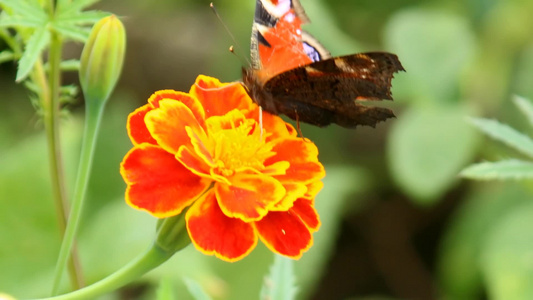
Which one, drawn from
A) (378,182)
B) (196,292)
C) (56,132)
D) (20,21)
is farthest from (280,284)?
(378,182)

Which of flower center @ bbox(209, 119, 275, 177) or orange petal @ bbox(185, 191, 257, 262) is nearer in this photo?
orange petal @ bbox(185, 191, 257, 262)

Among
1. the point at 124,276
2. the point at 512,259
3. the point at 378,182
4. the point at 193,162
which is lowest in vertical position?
the point at 378,182

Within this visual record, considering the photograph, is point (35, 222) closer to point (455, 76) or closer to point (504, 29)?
point (455, 76)

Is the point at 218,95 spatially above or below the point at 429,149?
above

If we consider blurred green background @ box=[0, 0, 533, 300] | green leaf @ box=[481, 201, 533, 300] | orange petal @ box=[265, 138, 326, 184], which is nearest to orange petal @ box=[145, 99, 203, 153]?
orange petal @ box=[265, 138, 326, 184]

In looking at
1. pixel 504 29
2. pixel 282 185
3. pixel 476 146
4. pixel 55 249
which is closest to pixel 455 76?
pixel 476 146

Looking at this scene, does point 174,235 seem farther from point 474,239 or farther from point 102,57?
point 474,239

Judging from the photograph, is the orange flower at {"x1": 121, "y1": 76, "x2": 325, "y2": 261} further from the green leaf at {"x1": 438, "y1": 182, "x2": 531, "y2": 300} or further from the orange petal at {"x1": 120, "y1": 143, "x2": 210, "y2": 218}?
the green leaf at {"x1": 438, "y1": 182, "x2": 531, "y2": 300}
